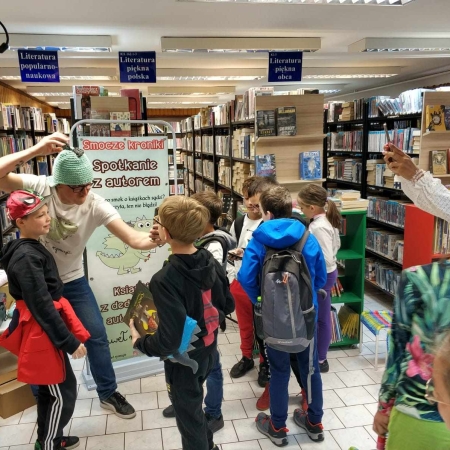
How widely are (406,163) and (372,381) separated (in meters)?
2.23

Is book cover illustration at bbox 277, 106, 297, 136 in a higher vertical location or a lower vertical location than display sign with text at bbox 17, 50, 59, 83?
lower

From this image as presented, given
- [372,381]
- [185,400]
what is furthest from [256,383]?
[185,400]

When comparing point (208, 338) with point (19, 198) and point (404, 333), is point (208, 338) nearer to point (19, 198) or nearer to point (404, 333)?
point (404, 333)

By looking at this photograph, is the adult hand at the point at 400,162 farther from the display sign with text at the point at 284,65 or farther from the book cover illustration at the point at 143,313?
the display sign with text at the point at 284,65

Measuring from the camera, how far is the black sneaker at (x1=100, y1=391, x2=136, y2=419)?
9.57 feet

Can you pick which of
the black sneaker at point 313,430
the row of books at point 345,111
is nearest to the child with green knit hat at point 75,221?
the black sneaker at point 313,430

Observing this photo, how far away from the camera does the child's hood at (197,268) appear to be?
1922 mm

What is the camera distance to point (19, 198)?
2207 millimetres

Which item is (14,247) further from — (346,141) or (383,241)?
(346,141)

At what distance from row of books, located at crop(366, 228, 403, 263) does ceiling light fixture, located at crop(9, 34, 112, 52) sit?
4.18 meters

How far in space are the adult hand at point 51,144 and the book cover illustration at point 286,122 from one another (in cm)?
262

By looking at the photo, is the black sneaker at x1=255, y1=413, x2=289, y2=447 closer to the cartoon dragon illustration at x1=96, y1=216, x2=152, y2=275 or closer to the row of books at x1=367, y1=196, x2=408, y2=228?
the cartoon dragon illustration at x1=96, y1=216, x2=152, y2=275

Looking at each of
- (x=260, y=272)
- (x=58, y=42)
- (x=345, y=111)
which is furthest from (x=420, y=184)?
(x=345, y=111)

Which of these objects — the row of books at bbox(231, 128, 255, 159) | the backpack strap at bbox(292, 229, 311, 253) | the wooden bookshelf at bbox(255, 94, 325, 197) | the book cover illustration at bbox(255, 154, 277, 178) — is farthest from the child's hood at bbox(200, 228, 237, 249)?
the row of books at bbox(231, 128, 255, 159)
